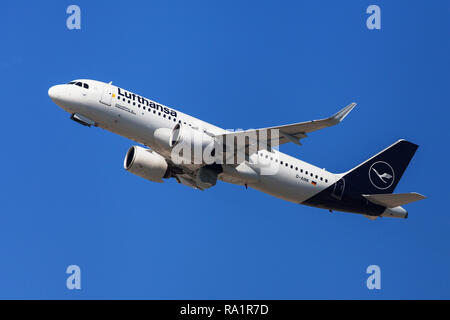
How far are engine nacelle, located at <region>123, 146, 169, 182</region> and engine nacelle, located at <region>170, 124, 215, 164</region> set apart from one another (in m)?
3.30

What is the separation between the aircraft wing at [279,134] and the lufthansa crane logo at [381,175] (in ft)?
29.0

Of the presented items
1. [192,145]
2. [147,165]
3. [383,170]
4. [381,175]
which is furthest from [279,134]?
[383,170]

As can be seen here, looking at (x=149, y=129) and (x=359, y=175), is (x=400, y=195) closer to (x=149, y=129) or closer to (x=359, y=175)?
(x=359, y=175)

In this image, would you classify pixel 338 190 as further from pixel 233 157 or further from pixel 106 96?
pixel 106 96

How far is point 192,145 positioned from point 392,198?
44.1 feet

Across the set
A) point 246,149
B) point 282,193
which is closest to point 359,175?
point 282,193

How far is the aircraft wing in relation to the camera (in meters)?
33.4

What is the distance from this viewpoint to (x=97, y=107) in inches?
1436

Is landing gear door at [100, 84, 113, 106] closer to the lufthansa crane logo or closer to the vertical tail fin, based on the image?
the vertical tail fin

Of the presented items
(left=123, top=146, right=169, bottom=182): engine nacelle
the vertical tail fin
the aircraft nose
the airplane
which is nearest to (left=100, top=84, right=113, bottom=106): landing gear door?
the airplane

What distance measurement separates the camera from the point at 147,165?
133 ft

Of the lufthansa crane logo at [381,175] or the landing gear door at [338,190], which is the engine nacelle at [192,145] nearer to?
the landing gear door at [338,190]

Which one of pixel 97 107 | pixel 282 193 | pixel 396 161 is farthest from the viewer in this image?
pixel 396 161

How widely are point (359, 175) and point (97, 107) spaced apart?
17.7 metres
